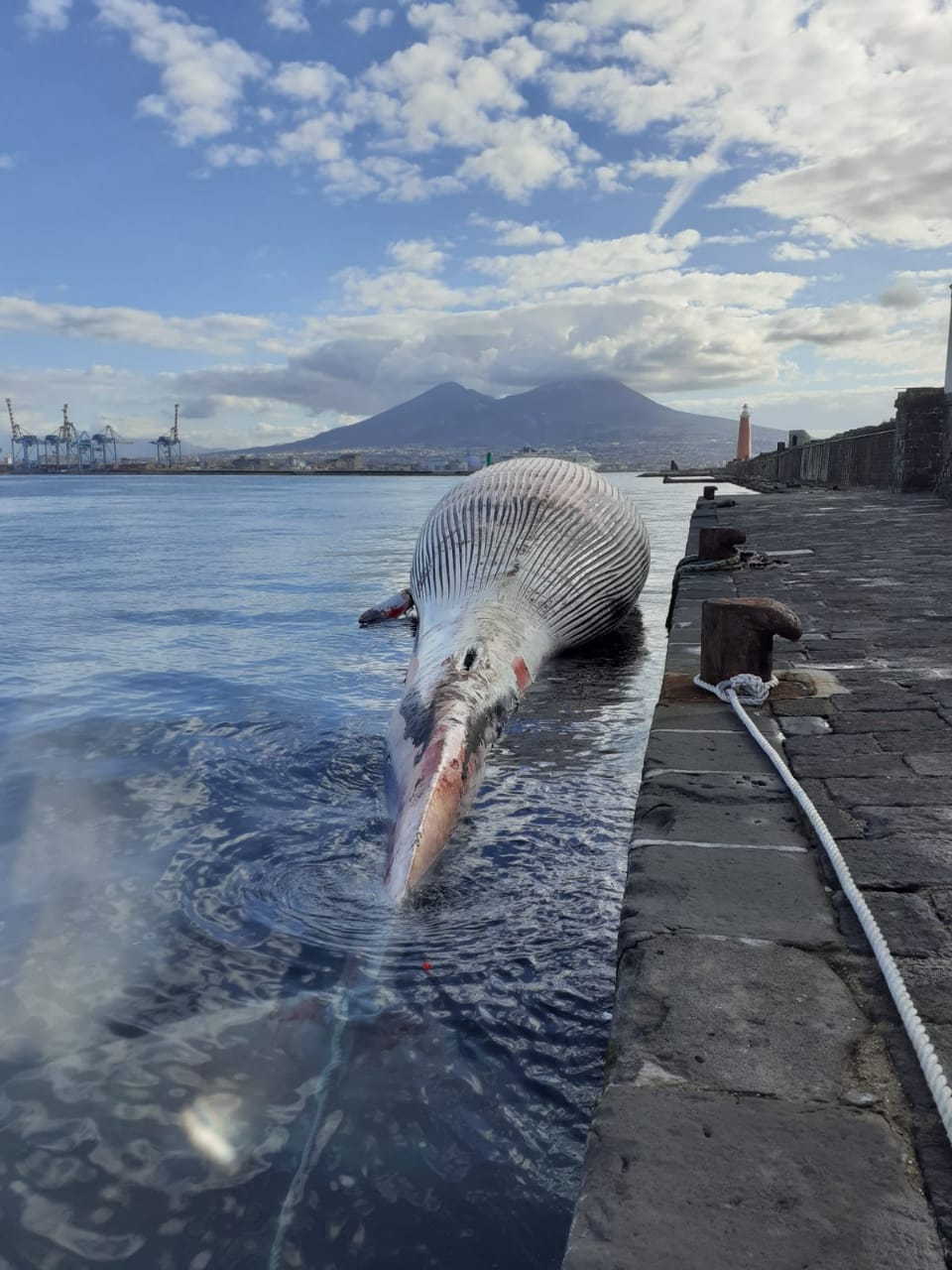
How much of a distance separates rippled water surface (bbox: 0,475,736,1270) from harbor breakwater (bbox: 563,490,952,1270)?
1.68 ft

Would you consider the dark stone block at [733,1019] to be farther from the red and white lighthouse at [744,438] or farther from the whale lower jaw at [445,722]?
the red and white lighthouse at [744,438]

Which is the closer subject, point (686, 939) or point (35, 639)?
point (686, 939)

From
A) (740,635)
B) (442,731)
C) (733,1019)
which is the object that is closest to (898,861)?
(733,1019)

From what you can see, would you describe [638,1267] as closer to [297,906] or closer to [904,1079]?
[904,1079]

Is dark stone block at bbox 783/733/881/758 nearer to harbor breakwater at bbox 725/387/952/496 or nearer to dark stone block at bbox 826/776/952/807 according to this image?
dark stone block at bbox 826/776/952/807

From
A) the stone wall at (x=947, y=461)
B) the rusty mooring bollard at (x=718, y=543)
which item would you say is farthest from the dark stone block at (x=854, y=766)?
the stone wall at (x=947, y=461)

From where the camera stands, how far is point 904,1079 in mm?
1809

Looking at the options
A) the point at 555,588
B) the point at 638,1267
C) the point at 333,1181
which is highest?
the point at 555,588

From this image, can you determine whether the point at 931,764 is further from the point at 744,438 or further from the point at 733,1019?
the point at 744,438

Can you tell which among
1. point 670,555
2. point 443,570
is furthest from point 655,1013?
point 670,555

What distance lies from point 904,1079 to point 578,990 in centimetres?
125

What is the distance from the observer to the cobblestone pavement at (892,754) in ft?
6.77

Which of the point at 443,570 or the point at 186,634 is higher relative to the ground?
the point at 443,570

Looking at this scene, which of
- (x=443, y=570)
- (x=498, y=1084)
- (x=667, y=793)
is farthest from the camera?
(x=443, y=570)
